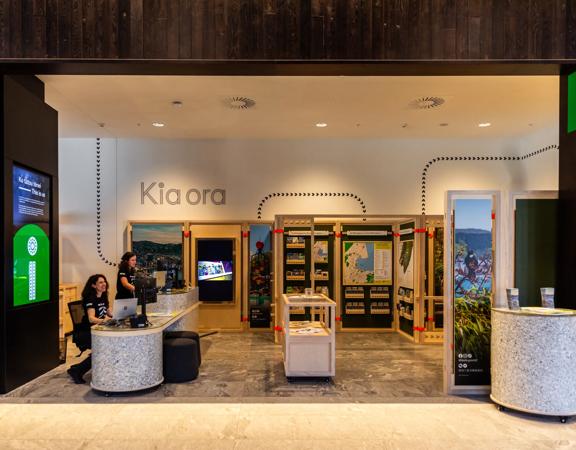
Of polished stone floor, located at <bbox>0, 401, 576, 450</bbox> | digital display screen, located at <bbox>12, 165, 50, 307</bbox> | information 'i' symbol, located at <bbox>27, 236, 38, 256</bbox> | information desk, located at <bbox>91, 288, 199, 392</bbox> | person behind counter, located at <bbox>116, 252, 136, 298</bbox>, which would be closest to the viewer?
polished stone floor, located at <bbox>0, 401, 576, 450</bbox>

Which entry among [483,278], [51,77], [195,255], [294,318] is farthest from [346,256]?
[51,77]

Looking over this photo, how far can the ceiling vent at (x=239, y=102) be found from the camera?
5.99 meters

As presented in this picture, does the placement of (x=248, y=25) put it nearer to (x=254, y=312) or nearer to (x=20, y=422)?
(x=20, y=422)

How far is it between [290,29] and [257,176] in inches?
171

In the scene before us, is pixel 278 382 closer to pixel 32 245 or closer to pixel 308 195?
pixel 32 245

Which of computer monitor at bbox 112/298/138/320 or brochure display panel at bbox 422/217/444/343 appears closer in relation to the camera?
computer monitor at bbox 112/298/138/320

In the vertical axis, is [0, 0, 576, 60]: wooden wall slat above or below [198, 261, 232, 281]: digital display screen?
above

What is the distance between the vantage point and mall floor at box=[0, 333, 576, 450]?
359 centimetres

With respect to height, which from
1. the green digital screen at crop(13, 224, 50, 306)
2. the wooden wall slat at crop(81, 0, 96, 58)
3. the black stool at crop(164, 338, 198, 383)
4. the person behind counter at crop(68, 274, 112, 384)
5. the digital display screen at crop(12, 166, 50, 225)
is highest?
the wooden wall slat at crop(81, 0, 96, 58)

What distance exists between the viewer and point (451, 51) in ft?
13.9

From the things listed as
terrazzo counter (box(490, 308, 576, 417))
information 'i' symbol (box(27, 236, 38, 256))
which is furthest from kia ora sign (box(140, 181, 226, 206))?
terrazzo counter (box(490, 308, 576, 417))

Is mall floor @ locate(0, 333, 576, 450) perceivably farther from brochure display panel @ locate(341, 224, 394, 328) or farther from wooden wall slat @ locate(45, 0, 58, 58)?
wooden wall slat @ locate(45, 0, 58, 58)

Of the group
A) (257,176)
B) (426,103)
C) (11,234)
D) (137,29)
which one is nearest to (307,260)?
(257,176)

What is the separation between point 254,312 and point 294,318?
780mm
